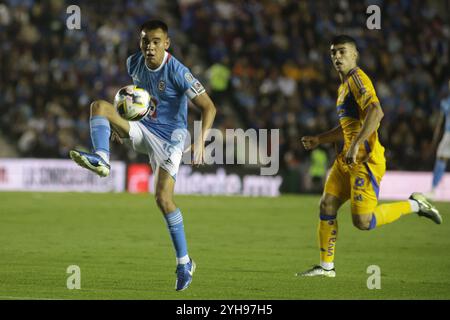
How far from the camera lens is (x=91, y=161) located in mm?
8148

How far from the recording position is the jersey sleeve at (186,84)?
8688 millimetres

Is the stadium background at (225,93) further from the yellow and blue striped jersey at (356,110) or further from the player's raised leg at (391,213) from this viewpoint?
the yellow and blue striped jersey at (356,110)

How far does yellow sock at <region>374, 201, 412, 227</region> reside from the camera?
9.51 meters

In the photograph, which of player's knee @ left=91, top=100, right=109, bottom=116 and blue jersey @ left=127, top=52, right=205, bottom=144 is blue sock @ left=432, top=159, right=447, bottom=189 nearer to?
blue jersey @ left=127, top=52, right=205, bottom=144

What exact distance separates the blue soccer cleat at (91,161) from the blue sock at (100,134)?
0.55 feet

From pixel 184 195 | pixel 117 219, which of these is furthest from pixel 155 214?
pixel 184 195

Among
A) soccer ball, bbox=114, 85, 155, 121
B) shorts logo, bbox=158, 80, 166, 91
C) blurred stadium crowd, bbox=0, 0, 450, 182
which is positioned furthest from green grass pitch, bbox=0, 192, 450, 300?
blurred stadium crowd, bbox=0, 0, 450, 182

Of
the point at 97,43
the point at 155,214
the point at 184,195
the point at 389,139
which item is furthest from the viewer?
the point at 97,43

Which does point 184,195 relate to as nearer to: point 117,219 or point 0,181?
point 0,181

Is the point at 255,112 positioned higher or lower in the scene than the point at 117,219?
higher

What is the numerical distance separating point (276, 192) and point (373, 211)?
13.4 m

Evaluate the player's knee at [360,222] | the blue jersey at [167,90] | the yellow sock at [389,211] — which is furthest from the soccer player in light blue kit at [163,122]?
the yellow sock at [389,211]

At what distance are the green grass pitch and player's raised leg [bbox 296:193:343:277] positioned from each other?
0.20m

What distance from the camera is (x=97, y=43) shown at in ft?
82.7
